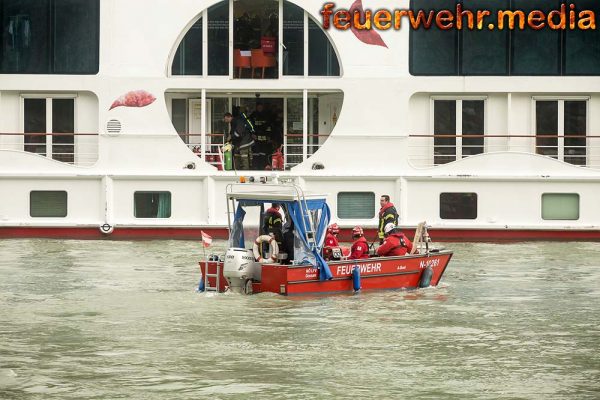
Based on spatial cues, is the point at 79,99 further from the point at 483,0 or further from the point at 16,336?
the point at 16,336

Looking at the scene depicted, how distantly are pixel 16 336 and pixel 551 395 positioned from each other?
8367 mm

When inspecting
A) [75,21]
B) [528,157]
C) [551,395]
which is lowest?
[551,395]

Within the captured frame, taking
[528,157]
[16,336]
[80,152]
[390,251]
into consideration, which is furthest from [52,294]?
[528,157]

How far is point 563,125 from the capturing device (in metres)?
38.2

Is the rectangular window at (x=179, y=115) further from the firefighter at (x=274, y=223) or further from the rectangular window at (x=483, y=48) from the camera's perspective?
the firefighter at (x=274, y=223)

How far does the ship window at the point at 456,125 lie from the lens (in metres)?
38.1

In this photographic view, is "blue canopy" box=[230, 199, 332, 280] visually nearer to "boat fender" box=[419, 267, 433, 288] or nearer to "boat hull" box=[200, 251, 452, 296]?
"boat hull" box=[200, 251, 452, 296]

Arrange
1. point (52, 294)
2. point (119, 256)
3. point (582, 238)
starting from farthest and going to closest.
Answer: point (582, 238) < point (119, 256) < point (52, 294)

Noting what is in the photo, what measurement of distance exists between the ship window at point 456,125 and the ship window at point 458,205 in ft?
5.40

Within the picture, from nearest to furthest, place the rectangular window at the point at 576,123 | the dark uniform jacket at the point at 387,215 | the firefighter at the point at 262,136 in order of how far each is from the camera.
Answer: the dark uniform jacket at the point at 387,215 < the rectangular window at the point at 576,123 < the firefighter at the point at 262,136

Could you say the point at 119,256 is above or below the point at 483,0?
below

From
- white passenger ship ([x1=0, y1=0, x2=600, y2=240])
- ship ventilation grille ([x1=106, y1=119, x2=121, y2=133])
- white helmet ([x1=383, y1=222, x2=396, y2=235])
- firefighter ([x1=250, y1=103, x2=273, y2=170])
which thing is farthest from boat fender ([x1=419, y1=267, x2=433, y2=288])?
ship ventilation grille ([x1=106, y1=119, x2=121, y2=133])

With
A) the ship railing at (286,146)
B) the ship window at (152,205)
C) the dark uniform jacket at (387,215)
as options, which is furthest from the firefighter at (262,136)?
the dark uniform jacket at (387,215)

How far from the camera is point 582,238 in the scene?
36500 millimetres
